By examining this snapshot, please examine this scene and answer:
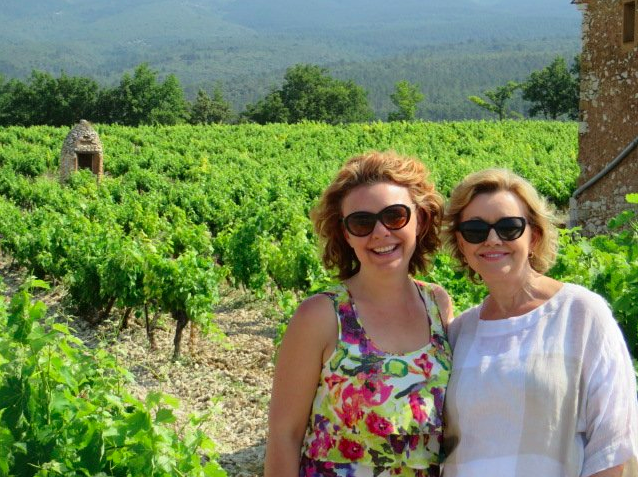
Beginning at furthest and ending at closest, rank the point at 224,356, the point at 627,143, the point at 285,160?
the point at 285,160
the point at 627,143
the point at 224,356

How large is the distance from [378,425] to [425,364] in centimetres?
21

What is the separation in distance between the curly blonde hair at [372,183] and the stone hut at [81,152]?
19822mm

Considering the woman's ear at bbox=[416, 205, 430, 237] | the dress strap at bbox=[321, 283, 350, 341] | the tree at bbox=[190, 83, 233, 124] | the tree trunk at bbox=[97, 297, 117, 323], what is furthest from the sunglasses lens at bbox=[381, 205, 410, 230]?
the tree at bbox=[190, 83, 233, 124]

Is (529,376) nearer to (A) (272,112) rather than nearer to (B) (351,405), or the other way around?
(B) (351,405)

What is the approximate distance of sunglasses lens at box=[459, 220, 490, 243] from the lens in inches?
94.7

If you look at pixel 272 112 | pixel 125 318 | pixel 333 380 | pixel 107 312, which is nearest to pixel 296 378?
pixel 333 380

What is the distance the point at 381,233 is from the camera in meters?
2.46

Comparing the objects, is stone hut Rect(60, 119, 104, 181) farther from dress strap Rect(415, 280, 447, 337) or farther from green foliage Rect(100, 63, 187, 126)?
green foliage Rect(100, 63, 187, 126)

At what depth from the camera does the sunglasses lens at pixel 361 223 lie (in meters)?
2.46

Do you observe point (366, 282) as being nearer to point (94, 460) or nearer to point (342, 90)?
point (94, 460)

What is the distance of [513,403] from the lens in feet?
7.33

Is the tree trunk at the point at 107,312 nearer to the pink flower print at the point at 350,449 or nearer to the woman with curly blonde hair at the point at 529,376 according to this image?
the pink flower print at the point at 350,449

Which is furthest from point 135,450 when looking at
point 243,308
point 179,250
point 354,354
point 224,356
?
point 179,250

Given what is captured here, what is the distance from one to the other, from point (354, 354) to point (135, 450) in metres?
0.97
